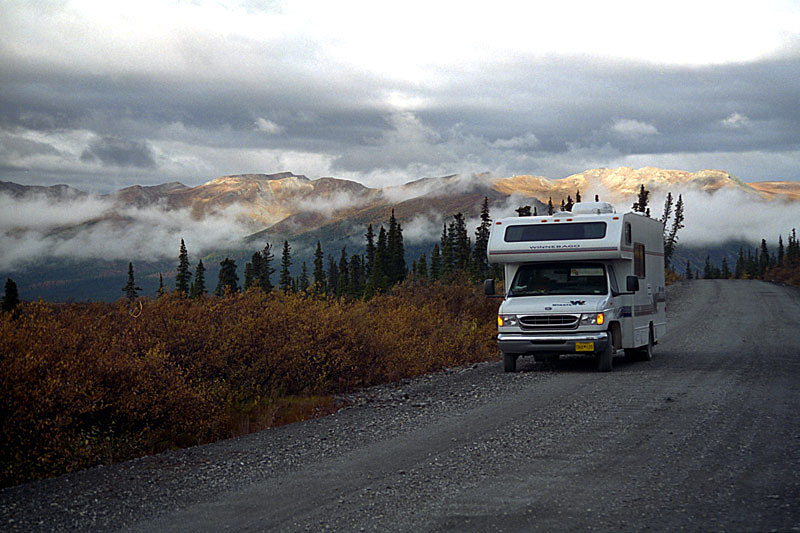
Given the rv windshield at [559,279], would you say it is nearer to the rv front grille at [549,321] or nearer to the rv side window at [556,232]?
the rv side window at [556,232]

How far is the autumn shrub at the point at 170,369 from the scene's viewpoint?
833 cm

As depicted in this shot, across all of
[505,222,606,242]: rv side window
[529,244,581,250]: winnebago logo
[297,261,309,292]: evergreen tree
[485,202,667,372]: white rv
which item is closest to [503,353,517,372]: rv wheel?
[485,202,667,372]: white rv

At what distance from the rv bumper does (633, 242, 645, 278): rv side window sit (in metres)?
2.50

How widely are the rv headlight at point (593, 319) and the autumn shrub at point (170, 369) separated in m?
3.73

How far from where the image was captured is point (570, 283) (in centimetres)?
1711

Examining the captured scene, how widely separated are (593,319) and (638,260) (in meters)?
2.91

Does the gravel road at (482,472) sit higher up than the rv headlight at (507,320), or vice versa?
the rv headlight at (507,320)

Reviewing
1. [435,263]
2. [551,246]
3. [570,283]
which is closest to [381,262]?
[435,263]

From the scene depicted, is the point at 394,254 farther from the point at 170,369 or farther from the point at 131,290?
the point at 170,369

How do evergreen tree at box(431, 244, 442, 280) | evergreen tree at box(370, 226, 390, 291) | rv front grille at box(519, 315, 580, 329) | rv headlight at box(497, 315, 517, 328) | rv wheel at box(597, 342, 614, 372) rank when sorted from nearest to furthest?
1. rv front grille at box(519, 315, 580, 329)
2. rv wheel at box(597, 342, 614, 372)
3. rv headlight at box(497, 315, 517, 328)
4. evergreen tree at box(370, 226, 390, 291)
5. evergreen tree at box(431, 244, 442, 280)

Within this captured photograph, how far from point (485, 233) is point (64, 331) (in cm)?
7446

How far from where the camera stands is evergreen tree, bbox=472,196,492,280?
8200 centimetres

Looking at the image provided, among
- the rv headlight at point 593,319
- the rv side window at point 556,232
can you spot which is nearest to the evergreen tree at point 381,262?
the rv side window at point 556,232

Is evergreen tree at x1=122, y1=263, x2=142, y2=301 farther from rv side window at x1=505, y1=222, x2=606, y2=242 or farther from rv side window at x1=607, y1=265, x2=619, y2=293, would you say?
rv side window at x1=607, y1=265, x2=619, y2=293
